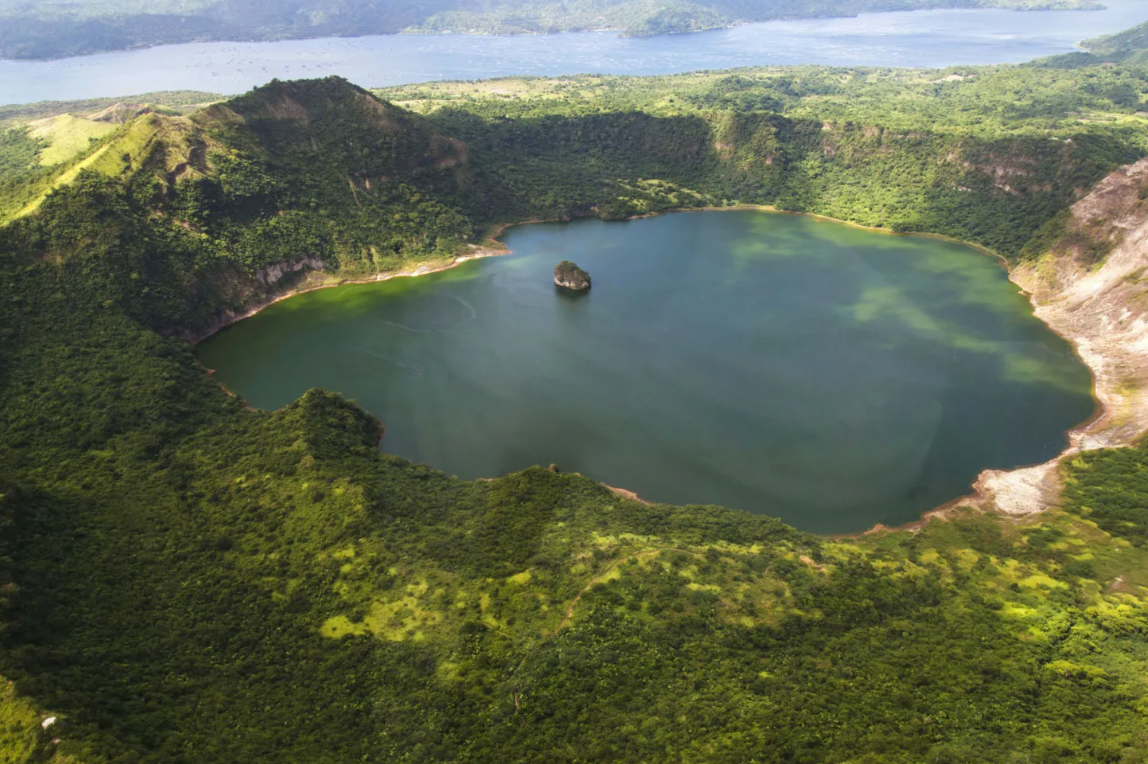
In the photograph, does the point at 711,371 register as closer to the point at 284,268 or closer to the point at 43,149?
the point at 284,268

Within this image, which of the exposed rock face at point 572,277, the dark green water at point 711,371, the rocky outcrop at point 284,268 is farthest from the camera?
the exposed rock face at point 572,277

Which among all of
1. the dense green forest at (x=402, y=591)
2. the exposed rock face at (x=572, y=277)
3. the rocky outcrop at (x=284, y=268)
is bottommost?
the dense green forest at (x=402, y=591)

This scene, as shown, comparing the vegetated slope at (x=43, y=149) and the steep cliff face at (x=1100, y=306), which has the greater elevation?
the vegetated slope at (x=43, y=149)

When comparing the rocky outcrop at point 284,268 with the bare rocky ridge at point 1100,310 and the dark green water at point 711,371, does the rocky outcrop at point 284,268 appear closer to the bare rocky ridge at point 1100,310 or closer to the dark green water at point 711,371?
the dark green water at point 711,371

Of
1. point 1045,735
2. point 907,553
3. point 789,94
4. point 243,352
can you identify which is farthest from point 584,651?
point 789,94

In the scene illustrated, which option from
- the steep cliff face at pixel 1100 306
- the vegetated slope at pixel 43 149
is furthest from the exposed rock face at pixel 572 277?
the vegetated slope at pixel 43 149

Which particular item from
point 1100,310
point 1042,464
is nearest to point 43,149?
point 1042,464
